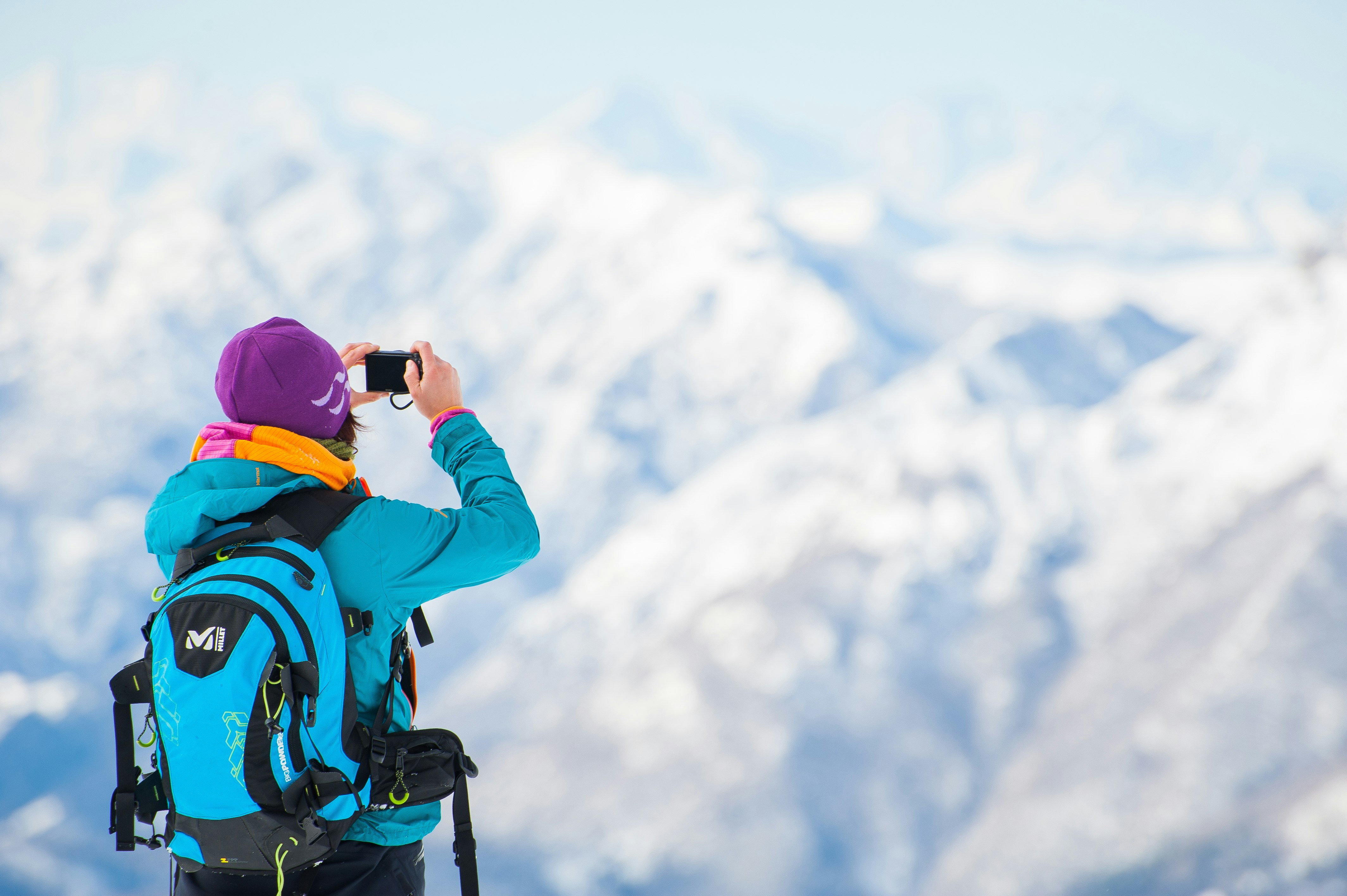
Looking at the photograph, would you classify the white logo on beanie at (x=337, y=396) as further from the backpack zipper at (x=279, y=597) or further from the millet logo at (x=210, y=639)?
the millet logo at (x=210, y=639)

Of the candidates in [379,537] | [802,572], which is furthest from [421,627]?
[802,572]

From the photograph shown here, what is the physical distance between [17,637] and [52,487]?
13745 mm

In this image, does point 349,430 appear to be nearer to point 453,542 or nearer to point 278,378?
point 278,378

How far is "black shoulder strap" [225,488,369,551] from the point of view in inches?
88.3

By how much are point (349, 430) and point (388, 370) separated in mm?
265

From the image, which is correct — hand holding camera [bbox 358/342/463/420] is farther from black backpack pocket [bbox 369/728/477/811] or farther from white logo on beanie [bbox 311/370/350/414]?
black backpack pocket [bbox 369/728/477/811]

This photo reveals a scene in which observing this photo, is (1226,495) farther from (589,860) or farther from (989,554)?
(589,860)

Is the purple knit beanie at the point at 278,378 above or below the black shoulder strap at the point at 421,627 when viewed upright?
above

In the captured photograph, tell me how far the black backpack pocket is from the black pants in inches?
4.8

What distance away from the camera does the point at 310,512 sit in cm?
227

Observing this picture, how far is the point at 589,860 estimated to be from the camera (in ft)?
158

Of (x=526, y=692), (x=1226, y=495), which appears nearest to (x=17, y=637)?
(x=526, y=692)

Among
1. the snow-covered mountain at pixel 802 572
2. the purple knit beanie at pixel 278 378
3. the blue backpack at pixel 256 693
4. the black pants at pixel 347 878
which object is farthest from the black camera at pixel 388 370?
the snow-covered mountain at pixel 802 572

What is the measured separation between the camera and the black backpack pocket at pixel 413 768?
2461mm
